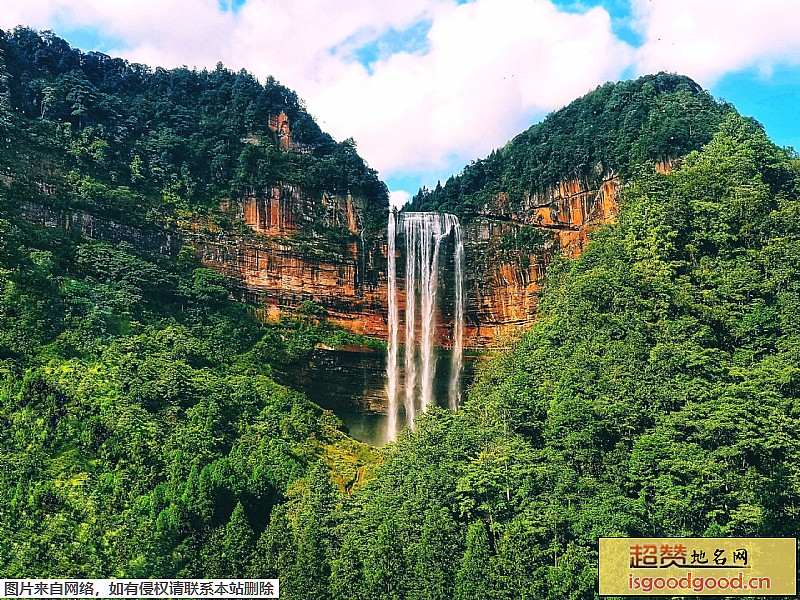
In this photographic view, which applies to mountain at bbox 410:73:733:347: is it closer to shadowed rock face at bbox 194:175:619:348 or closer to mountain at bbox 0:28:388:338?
shadowed rock face at bbox 194:175:619:348

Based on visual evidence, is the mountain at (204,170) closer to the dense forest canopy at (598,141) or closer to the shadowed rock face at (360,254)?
the shadowed rock face at (360,254)

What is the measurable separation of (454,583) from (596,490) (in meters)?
2.81

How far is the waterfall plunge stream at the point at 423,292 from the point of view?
1051 inches

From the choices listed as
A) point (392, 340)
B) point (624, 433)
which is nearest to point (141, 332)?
point (392, 340)

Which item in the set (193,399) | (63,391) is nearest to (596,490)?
(193,399)

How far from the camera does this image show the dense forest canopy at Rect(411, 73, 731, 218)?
24.0 metres

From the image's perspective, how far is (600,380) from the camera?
1501 centimetres

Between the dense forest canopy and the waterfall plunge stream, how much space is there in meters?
1.26

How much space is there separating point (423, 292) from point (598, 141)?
7.26 meters

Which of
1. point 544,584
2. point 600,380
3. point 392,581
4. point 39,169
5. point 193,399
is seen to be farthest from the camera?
point 39,169

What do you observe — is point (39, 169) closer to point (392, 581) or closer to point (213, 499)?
point (213, 499)

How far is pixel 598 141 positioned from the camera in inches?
1003

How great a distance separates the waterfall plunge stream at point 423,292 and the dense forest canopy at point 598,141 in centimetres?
126

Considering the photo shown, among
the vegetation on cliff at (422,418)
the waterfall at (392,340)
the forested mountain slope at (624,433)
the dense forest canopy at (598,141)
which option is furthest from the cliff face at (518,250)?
the forested mountain slope at (624,433)
